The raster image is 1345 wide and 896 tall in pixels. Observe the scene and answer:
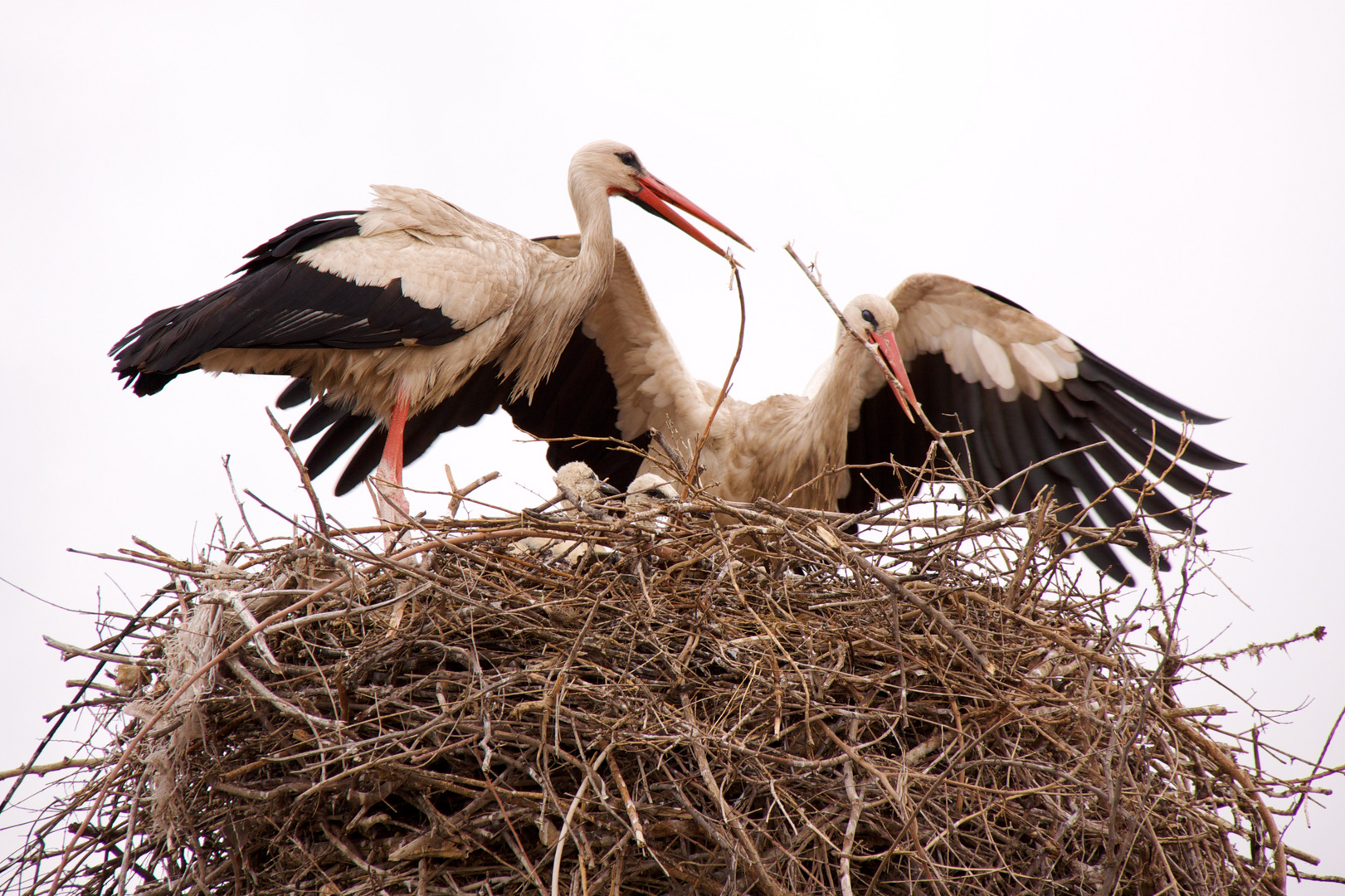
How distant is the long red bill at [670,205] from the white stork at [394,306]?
0.10 ft

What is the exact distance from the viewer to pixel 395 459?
376 cm

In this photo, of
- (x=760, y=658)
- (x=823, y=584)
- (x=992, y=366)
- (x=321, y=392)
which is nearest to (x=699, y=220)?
(x=992, y=366)

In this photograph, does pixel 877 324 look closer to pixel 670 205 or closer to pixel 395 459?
pixel 670 205

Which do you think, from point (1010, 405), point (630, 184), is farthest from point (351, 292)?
point (1010, 405)

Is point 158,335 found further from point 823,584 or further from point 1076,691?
point 1076,691

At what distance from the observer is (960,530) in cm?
245

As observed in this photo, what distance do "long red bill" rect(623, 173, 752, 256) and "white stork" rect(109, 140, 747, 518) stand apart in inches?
1.1

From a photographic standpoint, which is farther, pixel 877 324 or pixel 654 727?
pixel 877 324

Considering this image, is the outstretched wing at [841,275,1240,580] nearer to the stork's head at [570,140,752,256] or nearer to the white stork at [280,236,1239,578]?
the white stork at [280,236,1239,578]

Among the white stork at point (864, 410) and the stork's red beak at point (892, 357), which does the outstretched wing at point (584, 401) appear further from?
the stork's red beak at point (892, 357)

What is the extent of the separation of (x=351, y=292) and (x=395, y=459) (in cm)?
62

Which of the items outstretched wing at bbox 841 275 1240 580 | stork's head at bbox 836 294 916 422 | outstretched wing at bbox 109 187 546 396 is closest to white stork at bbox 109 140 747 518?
outstretched wing at bbox 109 187 546 396

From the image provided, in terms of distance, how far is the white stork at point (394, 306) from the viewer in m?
3.31

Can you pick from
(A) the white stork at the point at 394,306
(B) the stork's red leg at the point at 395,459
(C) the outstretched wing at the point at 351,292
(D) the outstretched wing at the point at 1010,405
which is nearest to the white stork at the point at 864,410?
(D) the outstretched wing at the point at 1010,405
